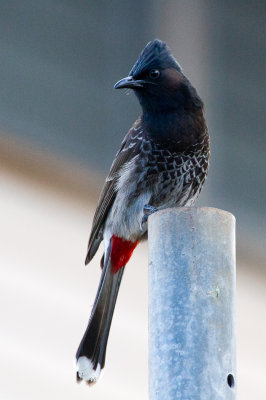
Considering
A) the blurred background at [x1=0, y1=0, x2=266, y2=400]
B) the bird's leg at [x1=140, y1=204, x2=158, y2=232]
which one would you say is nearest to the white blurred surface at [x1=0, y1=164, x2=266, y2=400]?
the blurred background at [x1=0, y1=0, x2=266, y2=400]

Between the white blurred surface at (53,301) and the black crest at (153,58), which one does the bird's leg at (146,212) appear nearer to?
the black crest at (153,58)

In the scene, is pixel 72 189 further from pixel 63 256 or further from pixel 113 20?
pixel 113 20

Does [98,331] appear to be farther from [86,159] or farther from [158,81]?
[86,159]

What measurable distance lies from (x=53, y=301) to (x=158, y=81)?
1.60m

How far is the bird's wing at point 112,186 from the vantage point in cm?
414

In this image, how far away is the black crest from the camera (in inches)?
158

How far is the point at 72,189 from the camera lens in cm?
552

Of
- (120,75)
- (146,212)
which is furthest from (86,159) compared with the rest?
(146,212)

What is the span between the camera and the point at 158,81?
4098 mm

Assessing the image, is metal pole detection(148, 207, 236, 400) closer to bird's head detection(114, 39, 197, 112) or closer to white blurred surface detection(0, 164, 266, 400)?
bird's head detection(114, 39, 197, 112)

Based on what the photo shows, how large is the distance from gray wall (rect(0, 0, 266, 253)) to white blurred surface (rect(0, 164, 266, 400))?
0.36m

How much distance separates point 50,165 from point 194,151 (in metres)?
1.56

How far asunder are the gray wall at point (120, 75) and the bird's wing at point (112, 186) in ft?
3.84

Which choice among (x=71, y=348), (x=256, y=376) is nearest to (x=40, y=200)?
(x=71, y=348)
